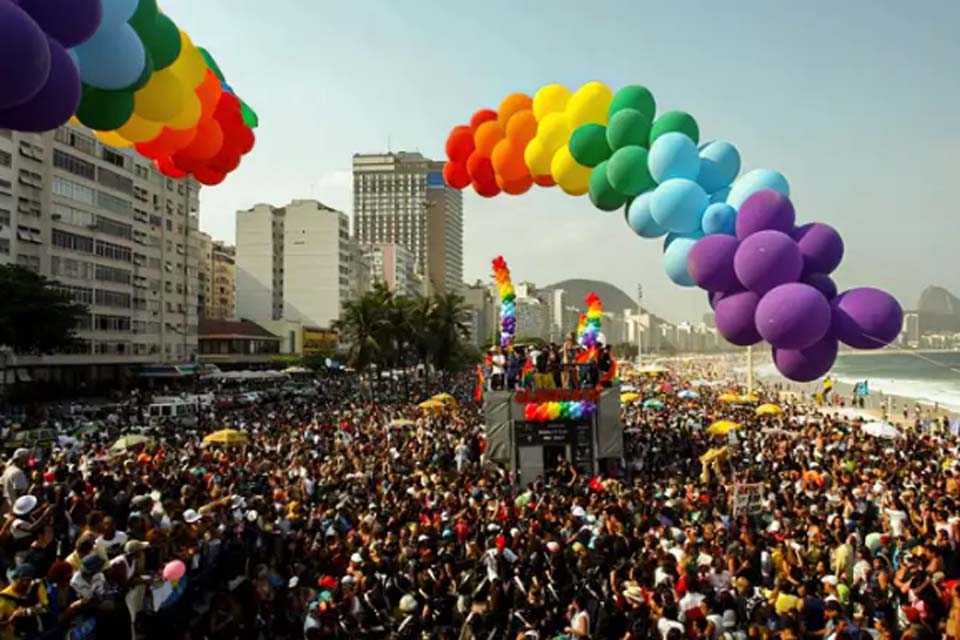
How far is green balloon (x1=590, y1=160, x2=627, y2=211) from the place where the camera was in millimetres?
13312

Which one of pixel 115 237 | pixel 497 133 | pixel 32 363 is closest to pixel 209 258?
pixel 115 237

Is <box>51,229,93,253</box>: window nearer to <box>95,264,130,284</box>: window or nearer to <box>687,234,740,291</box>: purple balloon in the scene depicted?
<box>95,264,130,284</box>: window

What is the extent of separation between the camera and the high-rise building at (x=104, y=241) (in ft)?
136

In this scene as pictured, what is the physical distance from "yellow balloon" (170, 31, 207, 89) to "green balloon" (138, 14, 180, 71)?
0.25 metres

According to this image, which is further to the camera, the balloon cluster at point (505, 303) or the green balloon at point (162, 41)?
the balloon cluster at point (505, 303)

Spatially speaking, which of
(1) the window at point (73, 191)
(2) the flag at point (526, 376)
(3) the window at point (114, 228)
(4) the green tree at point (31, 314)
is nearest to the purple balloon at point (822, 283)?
(2) the flag at point (526, 376)

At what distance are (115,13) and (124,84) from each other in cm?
83

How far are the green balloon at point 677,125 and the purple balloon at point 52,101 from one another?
8526 millimetres

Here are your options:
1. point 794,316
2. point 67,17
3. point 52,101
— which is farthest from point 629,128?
point 52,101

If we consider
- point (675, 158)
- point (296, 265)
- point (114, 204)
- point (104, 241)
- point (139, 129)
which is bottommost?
point (675, 158)

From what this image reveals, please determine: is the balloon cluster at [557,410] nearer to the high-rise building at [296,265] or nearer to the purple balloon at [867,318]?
the purple balloon at [867,318]

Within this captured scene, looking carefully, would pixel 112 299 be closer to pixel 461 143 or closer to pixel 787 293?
pixel 461 143

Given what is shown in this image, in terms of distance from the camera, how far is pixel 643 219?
12461mm

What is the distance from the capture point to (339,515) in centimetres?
1123
